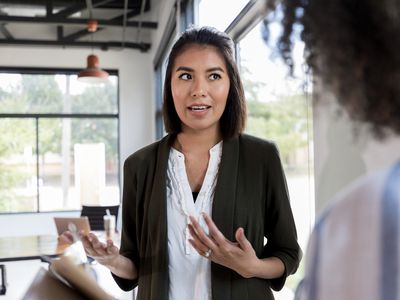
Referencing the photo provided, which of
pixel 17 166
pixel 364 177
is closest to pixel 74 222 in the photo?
pixel 364 177

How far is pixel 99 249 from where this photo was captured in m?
0.85

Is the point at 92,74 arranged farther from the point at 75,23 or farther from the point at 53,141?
the point at 53,141

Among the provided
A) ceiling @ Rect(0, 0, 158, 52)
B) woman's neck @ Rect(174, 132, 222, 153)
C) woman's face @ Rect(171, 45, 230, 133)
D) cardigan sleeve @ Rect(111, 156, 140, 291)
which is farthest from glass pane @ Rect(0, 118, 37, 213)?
woman's face @ Rect(171, 45, 230, 133)

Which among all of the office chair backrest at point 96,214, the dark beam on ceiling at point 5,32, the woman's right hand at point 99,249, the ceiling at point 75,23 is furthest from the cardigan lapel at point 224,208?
the dark beam on ceiling at point 5,32

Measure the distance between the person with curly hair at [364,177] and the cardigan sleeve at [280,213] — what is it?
48cm

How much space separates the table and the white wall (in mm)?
2860

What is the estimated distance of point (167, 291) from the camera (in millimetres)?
917

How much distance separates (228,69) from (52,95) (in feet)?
20.9

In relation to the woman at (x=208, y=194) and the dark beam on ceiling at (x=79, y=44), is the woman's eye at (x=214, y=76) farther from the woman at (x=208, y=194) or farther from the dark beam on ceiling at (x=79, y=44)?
the dark beam on ceiling at (x=79, y=44)

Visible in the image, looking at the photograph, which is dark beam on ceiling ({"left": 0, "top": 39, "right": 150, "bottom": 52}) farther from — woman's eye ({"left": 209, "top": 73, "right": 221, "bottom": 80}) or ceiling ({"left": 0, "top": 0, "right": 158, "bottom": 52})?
woman's eye ({"left": 209, "top": 73, "right": 221, "bottom": 80})

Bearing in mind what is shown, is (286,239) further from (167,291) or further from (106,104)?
(106,104)

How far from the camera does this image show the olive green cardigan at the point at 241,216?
0.88m

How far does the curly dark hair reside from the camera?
35cm

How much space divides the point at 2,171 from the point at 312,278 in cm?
700
